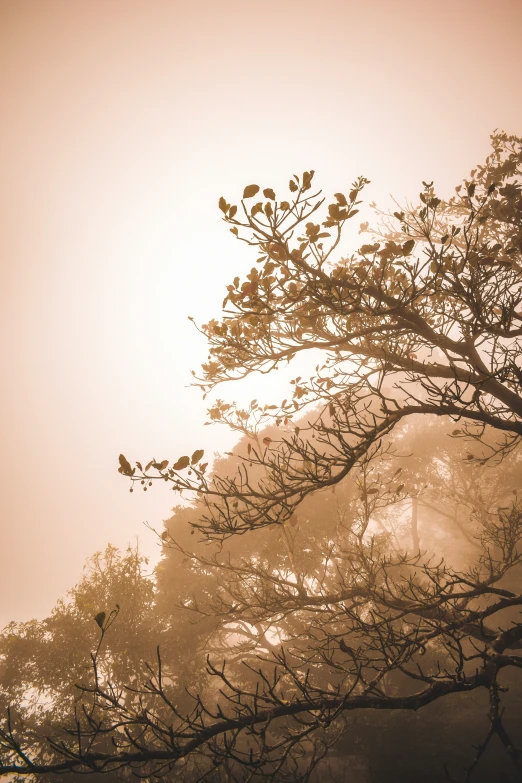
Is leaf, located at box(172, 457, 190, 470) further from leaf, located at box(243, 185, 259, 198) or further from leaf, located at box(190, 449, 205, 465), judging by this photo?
leaf, located at box(243, 185, 259, 198)

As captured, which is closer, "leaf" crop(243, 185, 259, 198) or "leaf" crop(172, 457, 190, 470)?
"leaf" crop(243, 185, 259, 198)

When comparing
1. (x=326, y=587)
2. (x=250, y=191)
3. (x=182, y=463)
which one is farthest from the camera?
(x=326, y=587)

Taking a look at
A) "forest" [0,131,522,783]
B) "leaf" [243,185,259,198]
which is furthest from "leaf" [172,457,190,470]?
"leaf" [243,185,259,198]

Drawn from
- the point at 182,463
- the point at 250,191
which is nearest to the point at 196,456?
the point at 182,463

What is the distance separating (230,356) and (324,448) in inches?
541

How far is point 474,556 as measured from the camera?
24.6 meters

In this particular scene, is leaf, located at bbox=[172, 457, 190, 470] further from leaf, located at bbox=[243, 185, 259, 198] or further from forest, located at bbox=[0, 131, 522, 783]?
leaf, located at bbox=[243, 185, 259, 198]

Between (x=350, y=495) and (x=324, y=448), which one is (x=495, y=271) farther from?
(x=350, y=495)

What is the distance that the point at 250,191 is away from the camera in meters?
3.99

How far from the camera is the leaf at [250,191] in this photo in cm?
395

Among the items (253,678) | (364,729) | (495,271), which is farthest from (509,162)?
(253,678)

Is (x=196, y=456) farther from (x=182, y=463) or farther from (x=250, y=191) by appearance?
(x=250, y=191)

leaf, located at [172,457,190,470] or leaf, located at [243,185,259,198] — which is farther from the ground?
leaf, located at [243,185,259,198]

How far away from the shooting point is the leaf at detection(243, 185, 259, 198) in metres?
3.95
